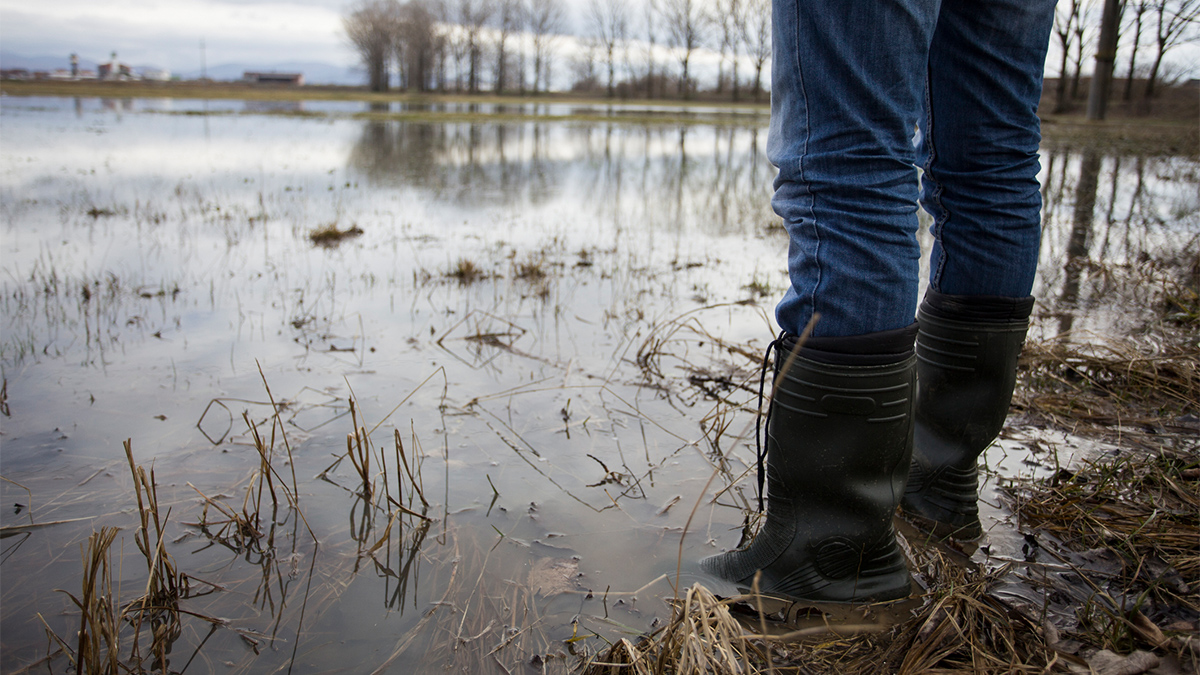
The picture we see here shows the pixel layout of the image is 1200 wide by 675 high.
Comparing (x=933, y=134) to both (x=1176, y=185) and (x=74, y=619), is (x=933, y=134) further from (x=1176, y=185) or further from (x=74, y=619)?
(x=1176, y=185)

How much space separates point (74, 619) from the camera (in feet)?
4.13

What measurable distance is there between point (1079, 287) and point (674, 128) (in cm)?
2021

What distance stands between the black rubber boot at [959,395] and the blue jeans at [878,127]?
13 cm

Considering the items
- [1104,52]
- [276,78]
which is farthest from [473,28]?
[1104,52]

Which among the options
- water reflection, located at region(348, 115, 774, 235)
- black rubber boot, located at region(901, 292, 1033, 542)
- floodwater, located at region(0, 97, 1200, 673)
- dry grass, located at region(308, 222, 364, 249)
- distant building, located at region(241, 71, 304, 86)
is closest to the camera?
floodwater, located at region(0, 97, 1200, 673)

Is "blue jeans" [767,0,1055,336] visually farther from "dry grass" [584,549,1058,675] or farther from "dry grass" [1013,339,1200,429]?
"dry grass" [1013,339,1200,429]

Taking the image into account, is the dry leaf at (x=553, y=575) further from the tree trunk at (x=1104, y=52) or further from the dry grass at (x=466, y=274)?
the tree trunk at (x=1104, y=52)

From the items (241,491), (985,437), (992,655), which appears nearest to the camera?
(992,655)

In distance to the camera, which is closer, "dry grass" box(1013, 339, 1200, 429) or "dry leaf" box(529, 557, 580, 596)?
"dry leaf" box(529, 557, 580, 596)

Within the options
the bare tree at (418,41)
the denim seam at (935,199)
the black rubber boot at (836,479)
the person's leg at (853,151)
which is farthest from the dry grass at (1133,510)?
the bare tree at (418,41)

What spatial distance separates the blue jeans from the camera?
1130mm

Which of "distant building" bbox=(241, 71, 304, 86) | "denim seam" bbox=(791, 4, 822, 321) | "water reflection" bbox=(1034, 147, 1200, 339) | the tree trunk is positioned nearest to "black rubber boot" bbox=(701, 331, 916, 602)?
"denim seam" bbox=(791, 4, 822, 321)

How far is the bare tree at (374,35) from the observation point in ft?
207

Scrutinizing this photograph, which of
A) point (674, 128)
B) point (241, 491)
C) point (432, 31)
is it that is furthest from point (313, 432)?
point (432, 31)
